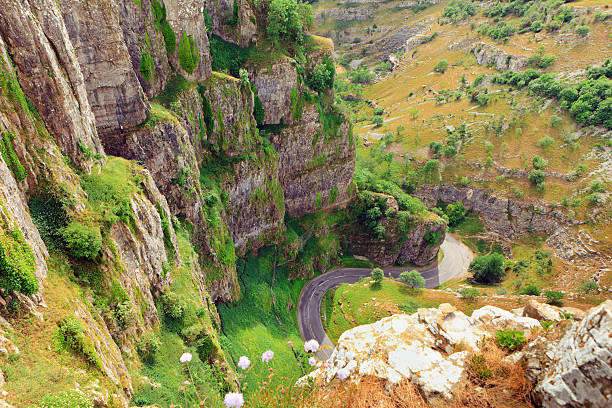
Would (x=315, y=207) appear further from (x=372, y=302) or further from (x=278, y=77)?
(x=278, y=77)

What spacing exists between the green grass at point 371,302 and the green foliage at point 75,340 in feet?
Answer: 166

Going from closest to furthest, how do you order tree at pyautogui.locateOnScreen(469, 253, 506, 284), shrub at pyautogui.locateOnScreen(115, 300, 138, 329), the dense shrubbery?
shrub at pyautogui.locateOnScreen(115, 300, 138, 329) < tree at pyautogui.locateOnScreen(469, 253, 506, 284) < the dense shrubbery

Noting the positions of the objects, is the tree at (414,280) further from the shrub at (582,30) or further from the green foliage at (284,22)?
the shrub at (582,30)

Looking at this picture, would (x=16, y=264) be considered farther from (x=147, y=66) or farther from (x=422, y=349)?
(x=147, y=66)

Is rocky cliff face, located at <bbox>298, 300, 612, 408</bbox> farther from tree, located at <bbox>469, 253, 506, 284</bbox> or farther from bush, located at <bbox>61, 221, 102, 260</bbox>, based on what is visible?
tree, located at <bbox>469, 253, 506, 284</bbox>

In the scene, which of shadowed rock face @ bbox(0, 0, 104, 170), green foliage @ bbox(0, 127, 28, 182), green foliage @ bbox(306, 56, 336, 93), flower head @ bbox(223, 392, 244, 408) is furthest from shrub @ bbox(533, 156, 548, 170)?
green foliage @ bbox(0, 127, 28, 182)

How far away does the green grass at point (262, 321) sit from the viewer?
4141 centimetres

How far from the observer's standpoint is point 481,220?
331 ft

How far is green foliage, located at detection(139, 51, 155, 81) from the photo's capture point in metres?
36.2

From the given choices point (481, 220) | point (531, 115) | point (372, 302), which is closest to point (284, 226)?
point (372, 302)

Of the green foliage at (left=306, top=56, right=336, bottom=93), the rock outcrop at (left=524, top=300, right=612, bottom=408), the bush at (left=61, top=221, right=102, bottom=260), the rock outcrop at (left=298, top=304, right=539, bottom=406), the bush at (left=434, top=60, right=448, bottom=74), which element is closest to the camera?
the rock outcrop at (left=524, top=300, right=612, bottom=408)

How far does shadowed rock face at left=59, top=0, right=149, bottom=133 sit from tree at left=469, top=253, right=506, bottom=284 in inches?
3267

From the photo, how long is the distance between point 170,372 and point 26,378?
10646 mm

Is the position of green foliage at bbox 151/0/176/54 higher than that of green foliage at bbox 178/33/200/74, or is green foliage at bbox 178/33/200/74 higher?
green foliage at bbox 151/0/176/54
